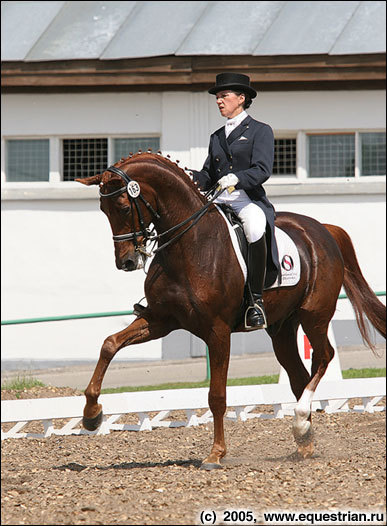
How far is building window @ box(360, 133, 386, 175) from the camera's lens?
52.5ft

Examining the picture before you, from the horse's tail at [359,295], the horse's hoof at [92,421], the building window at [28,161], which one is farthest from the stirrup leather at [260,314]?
the building window at [28,161]

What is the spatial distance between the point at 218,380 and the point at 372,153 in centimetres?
956

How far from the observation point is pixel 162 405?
952 centimetres

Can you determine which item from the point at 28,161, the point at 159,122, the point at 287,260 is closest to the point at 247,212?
the point at 287,260

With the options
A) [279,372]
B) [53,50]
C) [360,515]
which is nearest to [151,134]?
[53,50]

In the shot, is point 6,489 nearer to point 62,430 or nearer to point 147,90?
point 62,430

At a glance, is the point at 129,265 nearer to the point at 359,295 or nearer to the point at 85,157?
the point at 359,295

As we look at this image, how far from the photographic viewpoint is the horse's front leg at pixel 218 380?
7137 millimetres

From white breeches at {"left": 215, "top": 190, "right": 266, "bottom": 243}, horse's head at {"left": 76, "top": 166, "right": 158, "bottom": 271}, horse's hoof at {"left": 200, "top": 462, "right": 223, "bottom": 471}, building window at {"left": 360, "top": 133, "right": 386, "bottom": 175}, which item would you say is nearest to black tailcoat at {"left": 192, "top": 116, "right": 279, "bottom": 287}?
white breeches at {"left": 215, "top": 190, "right": 266, "bottom": 243}

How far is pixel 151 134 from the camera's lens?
16.3 m

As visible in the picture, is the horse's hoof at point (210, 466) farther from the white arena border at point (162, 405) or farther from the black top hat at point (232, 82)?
the black top hat at point (232, 82)

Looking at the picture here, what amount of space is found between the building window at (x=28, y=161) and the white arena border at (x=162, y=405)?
283 inches

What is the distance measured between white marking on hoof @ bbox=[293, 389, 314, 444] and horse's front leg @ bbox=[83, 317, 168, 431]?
1385 millimetres

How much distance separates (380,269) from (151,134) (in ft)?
14.3
